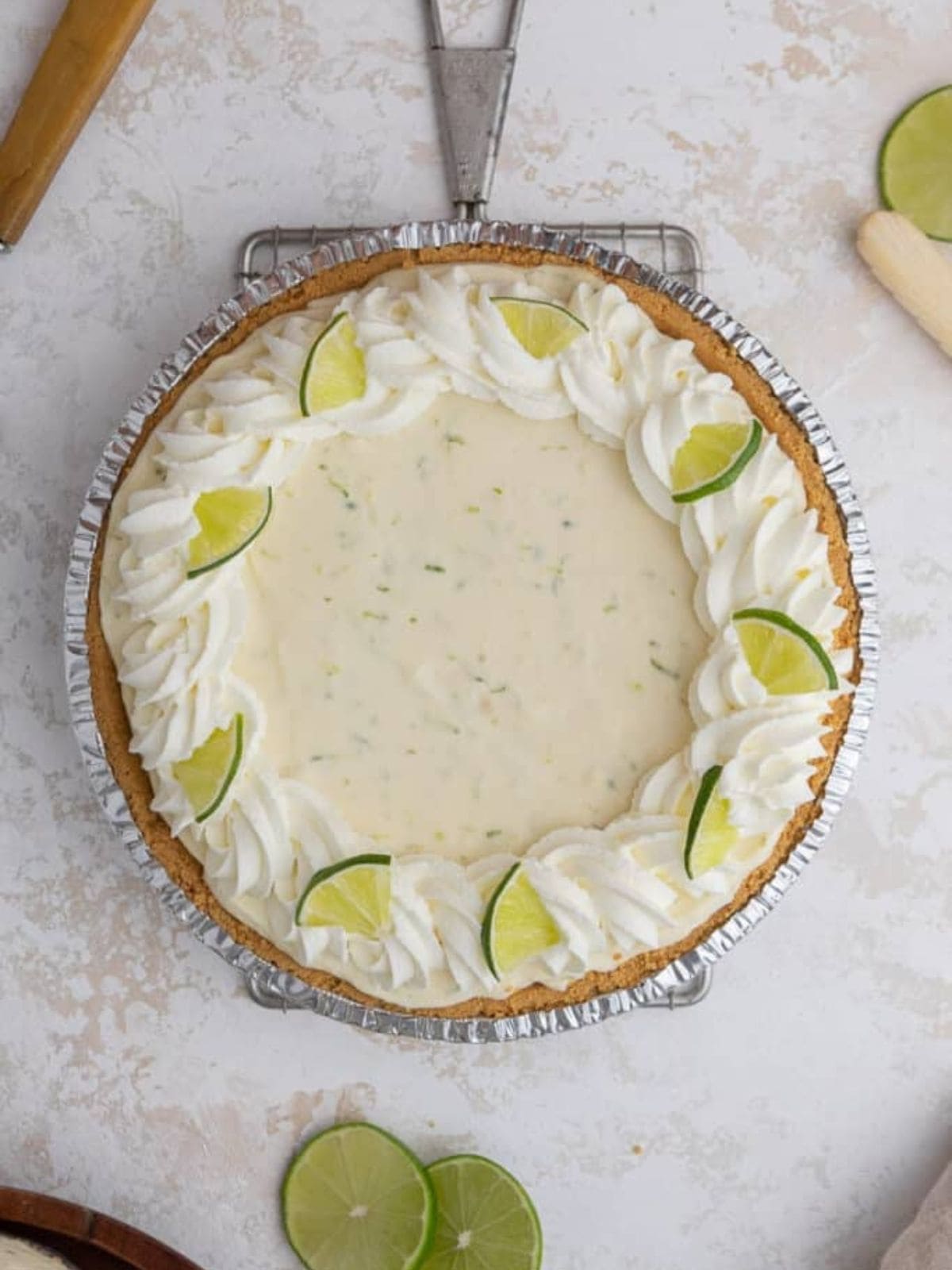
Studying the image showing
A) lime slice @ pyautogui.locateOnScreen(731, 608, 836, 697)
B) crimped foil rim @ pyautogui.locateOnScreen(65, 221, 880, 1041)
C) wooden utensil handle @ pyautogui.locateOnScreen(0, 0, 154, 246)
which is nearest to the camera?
lime slice @ pyautogui.locateOnScreen(731, 608, 836, 697)

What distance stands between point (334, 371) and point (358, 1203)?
1538 millimetres

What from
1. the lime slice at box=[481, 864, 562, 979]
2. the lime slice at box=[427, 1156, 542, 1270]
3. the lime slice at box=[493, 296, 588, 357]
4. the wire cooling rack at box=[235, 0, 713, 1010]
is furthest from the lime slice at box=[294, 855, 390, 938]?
the lime slice at box=[493, 296, 588, 357]

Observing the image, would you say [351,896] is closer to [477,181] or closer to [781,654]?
[781,654]

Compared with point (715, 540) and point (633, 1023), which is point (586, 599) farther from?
point (633, 1023)

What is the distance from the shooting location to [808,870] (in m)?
2.79

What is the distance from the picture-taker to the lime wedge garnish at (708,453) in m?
2.30

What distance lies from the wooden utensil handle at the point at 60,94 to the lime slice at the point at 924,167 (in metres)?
1.38

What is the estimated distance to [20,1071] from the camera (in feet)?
9.46

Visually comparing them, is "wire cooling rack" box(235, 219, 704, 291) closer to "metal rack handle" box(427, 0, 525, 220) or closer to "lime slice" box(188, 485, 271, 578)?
"metal rack handle" box(427, 0, 525, 220)

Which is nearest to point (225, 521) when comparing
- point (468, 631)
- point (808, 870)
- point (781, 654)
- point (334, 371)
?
point (334, 371)

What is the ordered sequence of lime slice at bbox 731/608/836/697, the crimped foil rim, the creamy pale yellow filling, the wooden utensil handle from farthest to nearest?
the wooden utensil handle → the crimped foil rim → the creamy pale yellow filling → lime slice at bbox 731/608/836/697

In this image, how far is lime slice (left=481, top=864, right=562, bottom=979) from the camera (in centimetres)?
232

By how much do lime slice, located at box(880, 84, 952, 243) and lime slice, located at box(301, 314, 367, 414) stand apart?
42.3 inches

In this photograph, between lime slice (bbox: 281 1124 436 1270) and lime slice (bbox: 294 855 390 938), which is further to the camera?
lime slice (bbox: 281 1124 436 1270)
